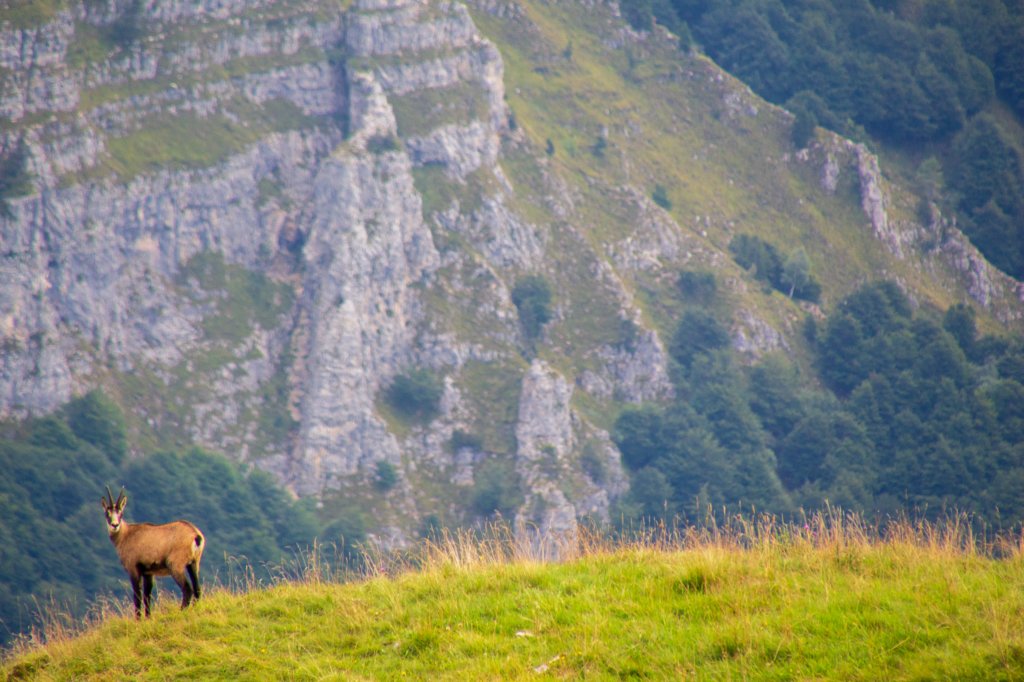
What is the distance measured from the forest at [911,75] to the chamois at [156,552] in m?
132

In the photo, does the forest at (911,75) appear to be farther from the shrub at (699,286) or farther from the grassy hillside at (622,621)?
the grassy hillside at (622,621)

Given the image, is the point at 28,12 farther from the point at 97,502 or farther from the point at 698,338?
the point at 698,338

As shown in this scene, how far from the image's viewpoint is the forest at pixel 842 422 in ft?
287

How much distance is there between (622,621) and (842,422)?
89.7 metres

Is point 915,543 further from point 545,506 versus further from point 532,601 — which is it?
point 545,506

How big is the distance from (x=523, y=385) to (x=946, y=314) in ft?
183

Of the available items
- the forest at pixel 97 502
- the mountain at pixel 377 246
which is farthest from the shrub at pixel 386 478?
Result: the forest at pixel 97 502

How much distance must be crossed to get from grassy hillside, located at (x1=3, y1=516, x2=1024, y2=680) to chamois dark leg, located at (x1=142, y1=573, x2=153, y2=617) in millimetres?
254

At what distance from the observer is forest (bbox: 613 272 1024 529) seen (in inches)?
3442

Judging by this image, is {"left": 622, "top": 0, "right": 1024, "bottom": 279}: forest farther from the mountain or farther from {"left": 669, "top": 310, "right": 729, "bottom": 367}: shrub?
{"left": 669, "top": 310, "right": 729, "bottom": 367}: shrub

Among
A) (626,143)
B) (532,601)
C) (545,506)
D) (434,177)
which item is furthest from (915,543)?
(626,143)

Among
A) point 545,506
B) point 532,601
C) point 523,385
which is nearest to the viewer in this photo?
point 532,601

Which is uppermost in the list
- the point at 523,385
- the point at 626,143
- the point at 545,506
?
the point at 626,143

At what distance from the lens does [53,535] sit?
72562 mm
